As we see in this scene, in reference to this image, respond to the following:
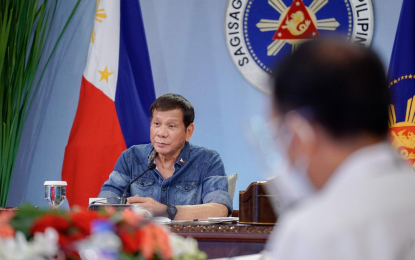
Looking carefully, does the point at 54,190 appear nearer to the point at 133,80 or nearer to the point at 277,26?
the point at 133,80

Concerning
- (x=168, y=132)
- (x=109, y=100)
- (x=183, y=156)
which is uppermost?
(x=109, y=100)

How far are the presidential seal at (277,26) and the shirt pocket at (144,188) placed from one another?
1.26 m

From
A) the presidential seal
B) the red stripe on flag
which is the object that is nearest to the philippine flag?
the red stripe on flag

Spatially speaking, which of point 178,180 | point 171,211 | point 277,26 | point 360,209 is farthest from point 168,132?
point 360,209

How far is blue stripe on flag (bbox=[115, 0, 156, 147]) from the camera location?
412 cm

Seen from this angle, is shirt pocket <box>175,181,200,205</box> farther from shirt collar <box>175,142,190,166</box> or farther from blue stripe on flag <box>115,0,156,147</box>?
blue stripe on flag <box>115,0,156,147</box>

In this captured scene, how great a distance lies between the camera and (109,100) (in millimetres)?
4148

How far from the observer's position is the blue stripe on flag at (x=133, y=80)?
4.12 meters

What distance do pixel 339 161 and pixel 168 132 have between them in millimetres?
2451

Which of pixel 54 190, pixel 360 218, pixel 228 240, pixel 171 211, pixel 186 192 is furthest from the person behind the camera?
pixel 186 192

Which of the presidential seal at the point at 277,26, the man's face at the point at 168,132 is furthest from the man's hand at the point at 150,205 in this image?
the presidential seal at the point at 277,26

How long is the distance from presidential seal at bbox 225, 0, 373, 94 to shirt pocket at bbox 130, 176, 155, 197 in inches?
49.6

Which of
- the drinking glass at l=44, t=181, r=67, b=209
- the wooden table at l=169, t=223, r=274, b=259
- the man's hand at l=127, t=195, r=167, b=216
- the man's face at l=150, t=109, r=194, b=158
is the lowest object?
the wooden table at l=169, t=223, r=274, b=259

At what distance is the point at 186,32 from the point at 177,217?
1.91 m
